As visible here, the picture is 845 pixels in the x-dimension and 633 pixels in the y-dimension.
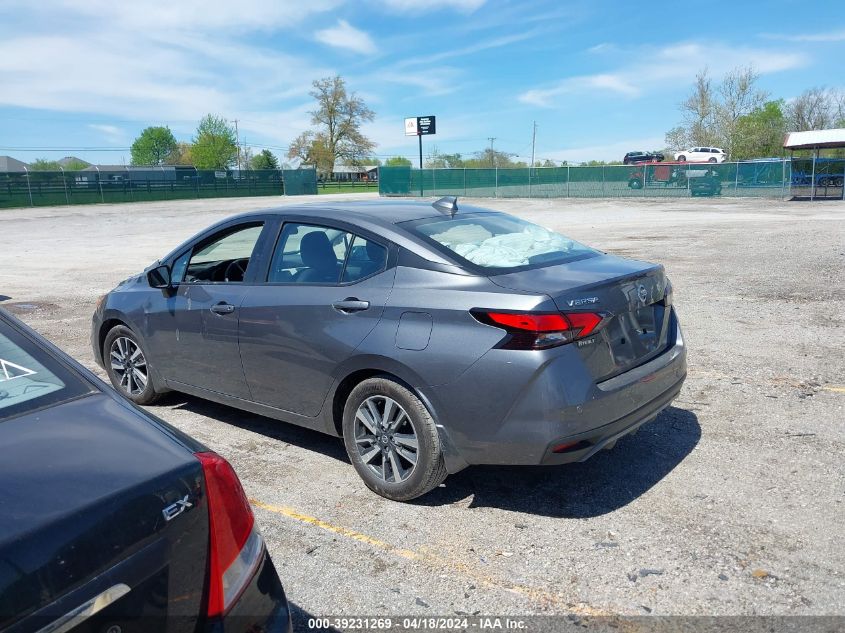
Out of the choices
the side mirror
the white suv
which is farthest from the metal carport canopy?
the side mirror

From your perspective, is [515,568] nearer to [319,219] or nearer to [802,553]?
[802,553]

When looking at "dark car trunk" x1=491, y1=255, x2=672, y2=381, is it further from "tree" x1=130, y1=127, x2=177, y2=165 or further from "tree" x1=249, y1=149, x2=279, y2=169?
"tree" x1=130, y1=127, x2=177, y2=165

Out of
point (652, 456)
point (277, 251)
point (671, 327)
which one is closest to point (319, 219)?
point (277, 251)

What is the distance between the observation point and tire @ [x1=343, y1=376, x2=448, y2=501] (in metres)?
3.64

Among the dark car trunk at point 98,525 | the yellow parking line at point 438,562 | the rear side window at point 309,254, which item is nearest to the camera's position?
the dark car trunk at point 98,525

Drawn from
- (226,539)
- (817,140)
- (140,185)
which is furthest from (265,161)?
(226,539)

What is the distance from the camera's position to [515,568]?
3199 mm

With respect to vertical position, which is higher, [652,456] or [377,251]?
[377,251]

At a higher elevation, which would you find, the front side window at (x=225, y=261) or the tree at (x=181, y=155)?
the tree at (x=181, y=155)

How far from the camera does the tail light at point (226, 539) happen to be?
1863 mm

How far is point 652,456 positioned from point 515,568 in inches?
62.1

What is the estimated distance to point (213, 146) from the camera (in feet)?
327

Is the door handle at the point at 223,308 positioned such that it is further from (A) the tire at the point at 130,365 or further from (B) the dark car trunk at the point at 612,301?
(B) the dark car trunk at the point at 612,301

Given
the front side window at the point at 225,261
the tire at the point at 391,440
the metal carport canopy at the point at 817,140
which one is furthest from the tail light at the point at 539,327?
the metal carport canopy at the point at 817,140
